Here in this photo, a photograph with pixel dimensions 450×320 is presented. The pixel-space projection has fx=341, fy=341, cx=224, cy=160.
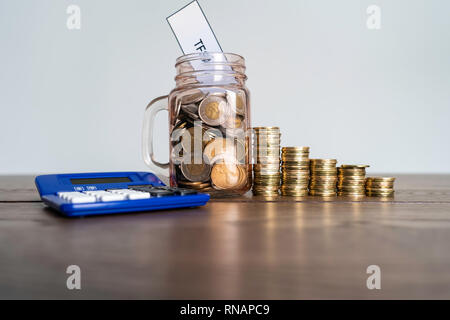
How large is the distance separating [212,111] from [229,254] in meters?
0.42

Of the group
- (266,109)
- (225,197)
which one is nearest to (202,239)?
(225,197)

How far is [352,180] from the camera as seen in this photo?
2.47 ft

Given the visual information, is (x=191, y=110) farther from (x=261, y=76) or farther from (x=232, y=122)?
(x=261, y=76)

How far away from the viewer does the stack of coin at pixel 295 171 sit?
29.6 inches

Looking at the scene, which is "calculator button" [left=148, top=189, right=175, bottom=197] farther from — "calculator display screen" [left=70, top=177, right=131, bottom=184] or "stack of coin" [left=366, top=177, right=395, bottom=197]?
"stack of coin" [left=366, top=177, right=395, bottom=197]

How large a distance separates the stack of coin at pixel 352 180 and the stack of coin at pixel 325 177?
0.02 metres

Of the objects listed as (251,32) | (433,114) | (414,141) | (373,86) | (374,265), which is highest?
(251,32)

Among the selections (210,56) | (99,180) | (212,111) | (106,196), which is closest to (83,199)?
(106,196)

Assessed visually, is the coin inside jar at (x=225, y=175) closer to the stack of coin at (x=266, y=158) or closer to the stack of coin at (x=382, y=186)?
the stack of coin at (x=266, y=158)

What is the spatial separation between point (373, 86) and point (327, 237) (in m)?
1.61

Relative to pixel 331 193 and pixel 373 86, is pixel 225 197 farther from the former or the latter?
pixel 373 86

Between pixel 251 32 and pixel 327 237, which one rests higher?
pixel 251 32

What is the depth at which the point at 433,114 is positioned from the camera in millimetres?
1834

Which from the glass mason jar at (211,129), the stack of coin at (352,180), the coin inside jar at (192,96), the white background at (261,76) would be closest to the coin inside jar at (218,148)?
the glass mason jar at (211,129)
